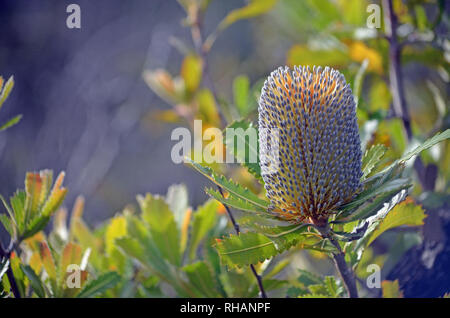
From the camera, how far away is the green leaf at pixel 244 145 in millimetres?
800

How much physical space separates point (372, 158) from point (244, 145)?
0.22 m

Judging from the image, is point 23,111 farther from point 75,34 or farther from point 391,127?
point 391,127

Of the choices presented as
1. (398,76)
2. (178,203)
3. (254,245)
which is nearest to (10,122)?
(178,203)

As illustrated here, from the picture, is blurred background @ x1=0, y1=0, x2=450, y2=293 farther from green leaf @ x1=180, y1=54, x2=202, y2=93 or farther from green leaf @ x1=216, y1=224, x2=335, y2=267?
green leaf @ x1=216, y1=224, x2=335, y2=267

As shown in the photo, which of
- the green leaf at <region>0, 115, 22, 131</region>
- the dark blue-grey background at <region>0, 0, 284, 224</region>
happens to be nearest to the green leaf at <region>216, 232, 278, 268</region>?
the green leaf at <region>0, 115, 22, 131</region>

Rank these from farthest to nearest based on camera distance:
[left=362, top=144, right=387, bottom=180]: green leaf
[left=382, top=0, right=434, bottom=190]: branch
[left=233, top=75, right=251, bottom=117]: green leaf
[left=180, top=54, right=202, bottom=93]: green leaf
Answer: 1. [left=180, top=54, right=202, bottom=93]: green leaf
2. [left=233, top=75, right=251, bottom=117]: green leaf
3. [left=382, top=0, right=434, bottom=190]: branch
4. [left=362, top=144, right=387, bottom=180]: green leaf

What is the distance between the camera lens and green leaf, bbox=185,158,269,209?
0.67 m

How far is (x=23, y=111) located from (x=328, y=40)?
1.66 m

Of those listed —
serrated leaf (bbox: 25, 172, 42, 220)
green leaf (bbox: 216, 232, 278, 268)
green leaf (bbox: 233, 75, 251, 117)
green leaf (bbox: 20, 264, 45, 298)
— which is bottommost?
green leaf (bbox: 20, 264, 45, 298)

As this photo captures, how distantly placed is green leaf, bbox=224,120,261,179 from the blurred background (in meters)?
0.26

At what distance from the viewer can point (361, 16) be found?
1353 mm

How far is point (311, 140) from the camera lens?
2.23 feet

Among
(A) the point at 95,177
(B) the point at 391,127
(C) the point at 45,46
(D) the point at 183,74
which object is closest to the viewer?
(B) the point at 391,127

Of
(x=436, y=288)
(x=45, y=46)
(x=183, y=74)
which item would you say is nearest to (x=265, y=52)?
(x=183, y=74)
